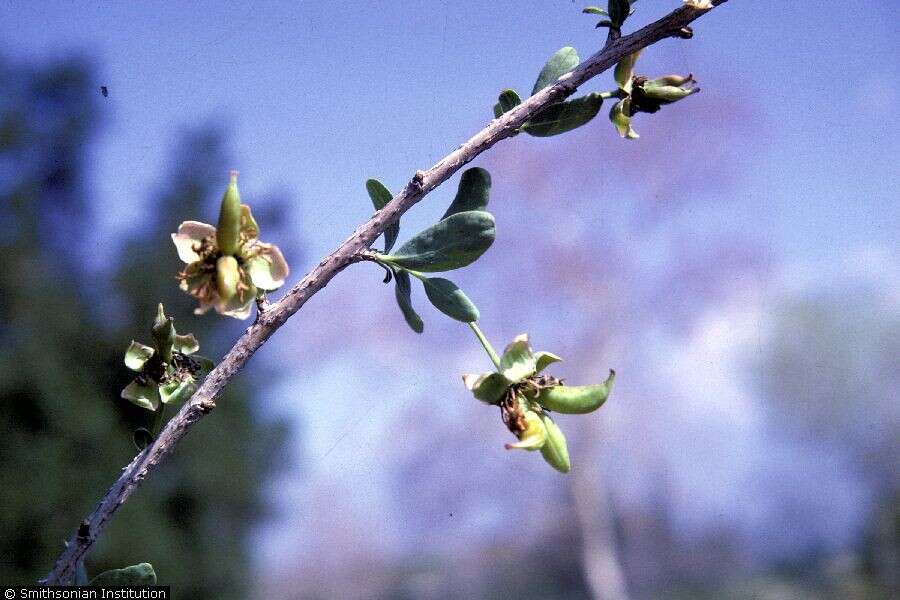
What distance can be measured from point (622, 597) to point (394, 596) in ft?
11.4

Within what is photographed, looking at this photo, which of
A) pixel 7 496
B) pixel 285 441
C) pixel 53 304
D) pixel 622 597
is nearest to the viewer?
pixel 7 496

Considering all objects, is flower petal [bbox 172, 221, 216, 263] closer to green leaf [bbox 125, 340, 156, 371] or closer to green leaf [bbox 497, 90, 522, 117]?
green leaf [bbox 125, 340, 156, 371]

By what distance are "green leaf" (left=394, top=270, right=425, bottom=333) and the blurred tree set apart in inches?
185

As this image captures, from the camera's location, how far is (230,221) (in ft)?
1.46

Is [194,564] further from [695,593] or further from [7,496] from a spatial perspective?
[695,593]

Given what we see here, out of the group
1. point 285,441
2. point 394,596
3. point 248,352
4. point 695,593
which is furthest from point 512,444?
point 695,593

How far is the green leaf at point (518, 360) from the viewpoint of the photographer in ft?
1.71

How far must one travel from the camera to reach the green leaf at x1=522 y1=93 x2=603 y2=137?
532 mm

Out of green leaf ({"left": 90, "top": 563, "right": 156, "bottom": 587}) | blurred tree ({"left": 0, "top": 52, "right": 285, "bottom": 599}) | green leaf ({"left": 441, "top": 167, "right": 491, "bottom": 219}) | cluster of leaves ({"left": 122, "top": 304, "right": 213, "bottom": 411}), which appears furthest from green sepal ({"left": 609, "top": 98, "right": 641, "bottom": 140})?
blurred tree ({"left": 0, "top": 52, "right": 285, "bottom": 599})

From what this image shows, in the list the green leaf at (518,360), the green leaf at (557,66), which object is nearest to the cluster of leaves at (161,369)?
the green leaf at (518,360)

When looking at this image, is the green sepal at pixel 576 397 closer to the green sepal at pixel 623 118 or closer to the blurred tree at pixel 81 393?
the green sepal at pixel 623 118

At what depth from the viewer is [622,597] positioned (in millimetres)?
10141

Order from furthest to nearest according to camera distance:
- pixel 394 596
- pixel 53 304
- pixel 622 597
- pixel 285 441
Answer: pixel 622 597
pixel 394 596
pixel 285 441
pixel 53 304

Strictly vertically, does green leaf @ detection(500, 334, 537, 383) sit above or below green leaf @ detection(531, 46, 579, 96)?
below
